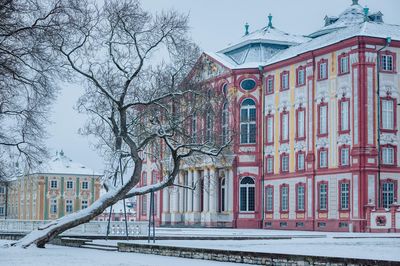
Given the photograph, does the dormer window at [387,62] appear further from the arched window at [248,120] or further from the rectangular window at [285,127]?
the arched window at [248,120]

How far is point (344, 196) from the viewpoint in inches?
2068

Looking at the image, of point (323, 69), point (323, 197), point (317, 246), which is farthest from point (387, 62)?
point (317, 246)

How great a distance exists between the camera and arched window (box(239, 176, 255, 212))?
6241 centimetres

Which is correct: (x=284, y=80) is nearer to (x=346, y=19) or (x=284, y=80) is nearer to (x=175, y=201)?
(x=346, y=19)

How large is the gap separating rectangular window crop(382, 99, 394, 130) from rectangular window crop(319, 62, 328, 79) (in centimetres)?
480

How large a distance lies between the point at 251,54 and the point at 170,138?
34.6 metres

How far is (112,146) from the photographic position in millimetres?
33781

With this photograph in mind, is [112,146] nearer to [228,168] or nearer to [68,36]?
[68,36]

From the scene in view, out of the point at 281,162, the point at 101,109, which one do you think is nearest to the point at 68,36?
the point at 101,109

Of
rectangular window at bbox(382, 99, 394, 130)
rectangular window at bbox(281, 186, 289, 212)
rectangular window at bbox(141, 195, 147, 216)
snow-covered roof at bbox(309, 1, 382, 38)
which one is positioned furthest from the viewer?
rectangular window at bbox(141, 195, 147, 216)

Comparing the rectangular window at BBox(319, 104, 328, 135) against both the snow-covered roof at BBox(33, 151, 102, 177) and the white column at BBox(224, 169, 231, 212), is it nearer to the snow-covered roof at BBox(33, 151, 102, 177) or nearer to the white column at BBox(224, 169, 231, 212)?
the white column at BBox(224, 169, 231, 212)

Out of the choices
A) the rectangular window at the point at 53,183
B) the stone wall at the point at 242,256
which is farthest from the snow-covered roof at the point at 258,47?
the rectangular window at the point at 53,183

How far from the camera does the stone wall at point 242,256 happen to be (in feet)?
59.4

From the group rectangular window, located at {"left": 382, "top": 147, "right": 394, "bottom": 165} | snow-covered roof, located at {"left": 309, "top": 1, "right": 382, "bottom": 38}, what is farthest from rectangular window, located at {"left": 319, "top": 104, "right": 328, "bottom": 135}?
snow-covered roof, located at {"left": 309, "top": 1, "right": 382, "bottom": 38}
